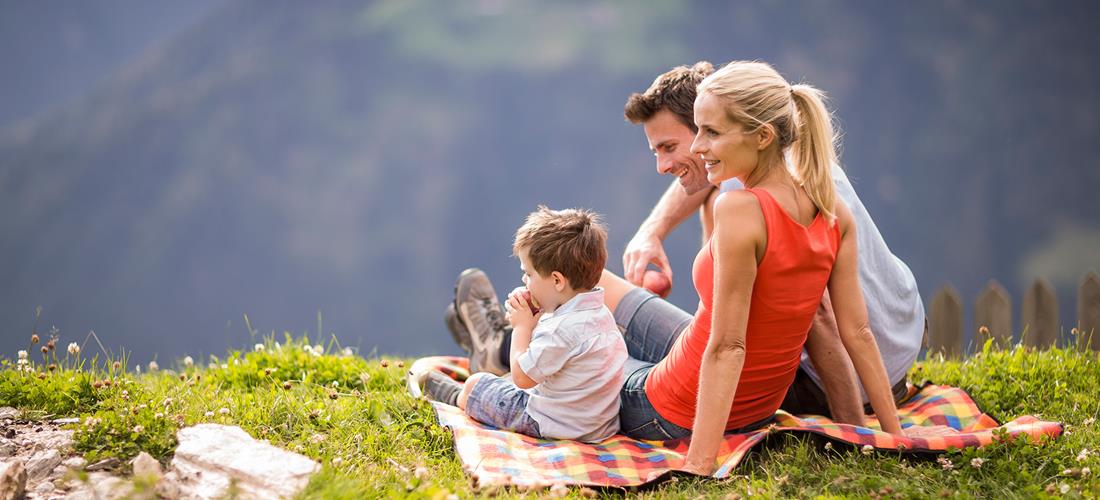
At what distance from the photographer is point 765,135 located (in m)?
3.23

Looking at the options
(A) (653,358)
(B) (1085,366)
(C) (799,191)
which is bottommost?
(B) (1085,366)

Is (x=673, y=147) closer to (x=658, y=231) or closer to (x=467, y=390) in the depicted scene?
(x=658, y=231)

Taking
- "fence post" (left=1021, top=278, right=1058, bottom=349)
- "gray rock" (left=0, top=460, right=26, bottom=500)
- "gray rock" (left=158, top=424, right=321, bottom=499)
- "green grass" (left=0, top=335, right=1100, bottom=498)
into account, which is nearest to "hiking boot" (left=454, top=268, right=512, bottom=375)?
"green grass" (left=0, top=335, right=1100, bottom=498)

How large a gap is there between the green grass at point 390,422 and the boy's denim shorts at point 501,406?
0.20 m

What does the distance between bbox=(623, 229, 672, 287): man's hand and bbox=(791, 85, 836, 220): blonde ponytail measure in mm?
1593

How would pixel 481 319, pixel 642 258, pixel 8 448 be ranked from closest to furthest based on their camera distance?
pixel 8 448, pixel 642 258, pixel 481 319

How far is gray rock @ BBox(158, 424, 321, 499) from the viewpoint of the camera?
3.05 meters

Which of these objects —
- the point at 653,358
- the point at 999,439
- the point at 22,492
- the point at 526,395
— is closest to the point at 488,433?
the point at 526,395

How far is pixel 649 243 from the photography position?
16.1 ft

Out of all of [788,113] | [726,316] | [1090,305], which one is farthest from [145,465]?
[1090,305]

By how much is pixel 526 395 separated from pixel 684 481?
87 centimetres

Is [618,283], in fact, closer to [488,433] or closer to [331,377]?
[488,433]

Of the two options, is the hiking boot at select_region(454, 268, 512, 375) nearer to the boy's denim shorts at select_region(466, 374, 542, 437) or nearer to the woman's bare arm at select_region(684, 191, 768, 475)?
the boy's denim shorts at select_region(466, 374, 542, 437)

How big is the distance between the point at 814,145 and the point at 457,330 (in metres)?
2.46
